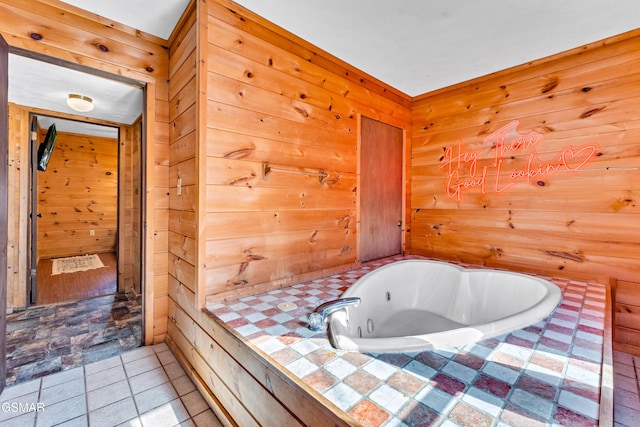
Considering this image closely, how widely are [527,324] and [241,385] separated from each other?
4.41ft

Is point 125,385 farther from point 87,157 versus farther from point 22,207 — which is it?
point 87,157

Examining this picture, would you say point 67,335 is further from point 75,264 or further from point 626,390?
point 626,390

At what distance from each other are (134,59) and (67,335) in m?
2.17

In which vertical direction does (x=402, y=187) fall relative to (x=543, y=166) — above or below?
below

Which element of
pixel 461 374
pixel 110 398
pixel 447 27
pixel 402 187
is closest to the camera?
pixel 461 374

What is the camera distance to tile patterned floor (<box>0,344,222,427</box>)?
4.52 ft

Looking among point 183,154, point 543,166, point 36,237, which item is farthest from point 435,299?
point 36,237

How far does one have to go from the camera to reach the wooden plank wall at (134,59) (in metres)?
1.62

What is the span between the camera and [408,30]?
1.92m

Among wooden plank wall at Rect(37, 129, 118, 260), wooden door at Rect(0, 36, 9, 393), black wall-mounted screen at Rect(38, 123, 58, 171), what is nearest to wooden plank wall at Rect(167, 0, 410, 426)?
wooden door at Rect(0, 36, 9, 393)

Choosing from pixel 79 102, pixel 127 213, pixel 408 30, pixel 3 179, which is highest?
pixel 408 30

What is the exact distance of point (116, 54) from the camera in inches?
73.6

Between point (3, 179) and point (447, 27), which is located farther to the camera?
point (447, 27)

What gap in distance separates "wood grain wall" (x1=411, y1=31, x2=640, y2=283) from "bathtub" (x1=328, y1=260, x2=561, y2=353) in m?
0.59
